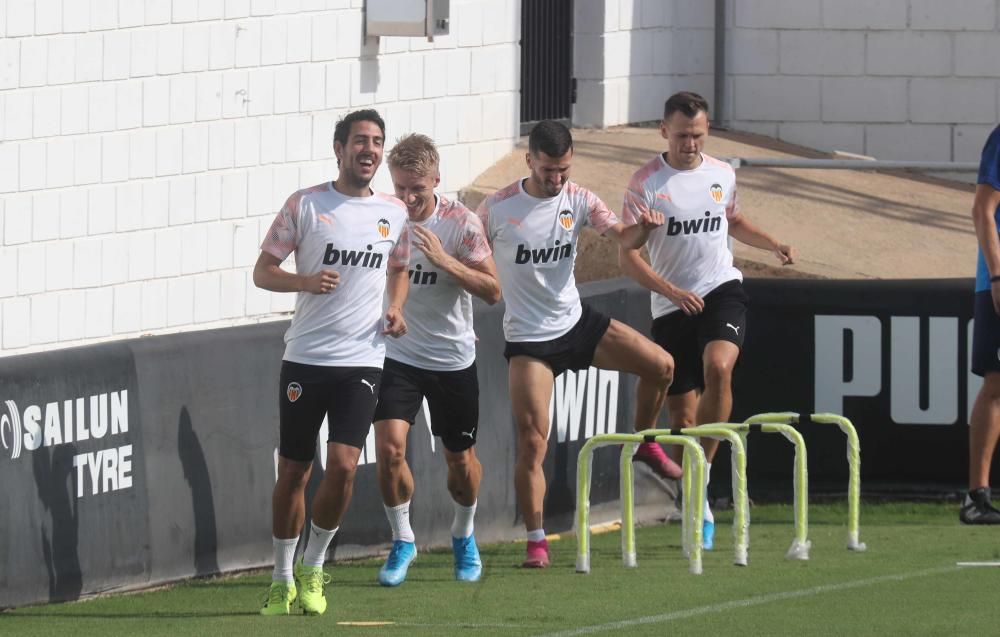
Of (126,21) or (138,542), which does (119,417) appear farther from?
(126,21)

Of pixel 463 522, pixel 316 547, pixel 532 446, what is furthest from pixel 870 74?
pixel 316 547

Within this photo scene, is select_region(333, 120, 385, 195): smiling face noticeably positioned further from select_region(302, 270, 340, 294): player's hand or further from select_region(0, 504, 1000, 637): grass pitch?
select_region(0, 504, 1000, 637): grass pitch

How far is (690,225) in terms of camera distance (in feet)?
34.0

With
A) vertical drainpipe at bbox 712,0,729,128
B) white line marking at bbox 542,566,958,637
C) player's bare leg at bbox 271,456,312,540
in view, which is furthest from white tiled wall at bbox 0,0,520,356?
white line marking at bbox 542,566,958,637

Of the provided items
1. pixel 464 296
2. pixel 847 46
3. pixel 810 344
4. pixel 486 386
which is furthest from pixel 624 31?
pixel 464 296

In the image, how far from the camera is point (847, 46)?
17.8 m

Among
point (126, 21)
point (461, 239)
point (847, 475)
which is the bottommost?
point (847, 475)

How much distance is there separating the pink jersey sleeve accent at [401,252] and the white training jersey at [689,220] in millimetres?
1915

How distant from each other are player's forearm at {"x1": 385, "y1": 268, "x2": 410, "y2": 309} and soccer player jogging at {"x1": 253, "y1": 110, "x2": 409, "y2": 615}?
30 cm

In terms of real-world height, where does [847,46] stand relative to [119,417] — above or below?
above

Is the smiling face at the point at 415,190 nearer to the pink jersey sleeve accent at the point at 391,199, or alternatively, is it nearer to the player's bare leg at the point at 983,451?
the pink jersey sleeve accent at the point at 391,199

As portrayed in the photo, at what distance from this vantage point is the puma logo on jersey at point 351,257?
8.26 m

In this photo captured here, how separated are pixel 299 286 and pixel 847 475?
4.95 meters

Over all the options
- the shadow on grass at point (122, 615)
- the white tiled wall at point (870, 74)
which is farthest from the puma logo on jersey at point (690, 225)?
the white tiled wall at point (870, 74)
